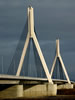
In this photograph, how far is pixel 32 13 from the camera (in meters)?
53.3

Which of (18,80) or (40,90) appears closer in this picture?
(18,80)

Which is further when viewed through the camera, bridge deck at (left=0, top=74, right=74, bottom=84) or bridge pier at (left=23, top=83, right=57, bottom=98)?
bridge pier at (left=23, top=83, right=57, bottom=98)

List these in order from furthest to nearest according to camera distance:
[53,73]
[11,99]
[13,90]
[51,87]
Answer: [53,73] < [51,87] < [13,90] < [11,99]

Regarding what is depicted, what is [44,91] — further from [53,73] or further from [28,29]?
[53,73]

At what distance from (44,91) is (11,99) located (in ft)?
34.1

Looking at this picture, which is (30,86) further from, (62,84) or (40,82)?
(62,84)

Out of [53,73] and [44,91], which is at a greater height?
[53,73]

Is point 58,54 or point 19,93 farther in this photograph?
point 58,54

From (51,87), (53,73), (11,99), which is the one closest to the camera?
(11,99)

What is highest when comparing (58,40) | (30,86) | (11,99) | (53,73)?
(58,40)

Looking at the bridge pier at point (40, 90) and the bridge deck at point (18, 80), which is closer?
the bridge deck at point (18, 80)

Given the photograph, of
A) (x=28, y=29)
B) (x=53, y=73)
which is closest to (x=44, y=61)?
(x=28, y=29)

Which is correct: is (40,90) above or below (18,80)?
below

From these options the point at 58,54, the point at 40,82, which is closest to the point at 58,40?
the point at 58,54
